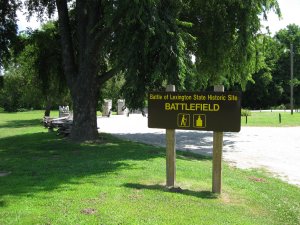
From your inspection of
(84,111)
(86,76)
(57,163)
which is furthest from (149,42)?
(84,111)

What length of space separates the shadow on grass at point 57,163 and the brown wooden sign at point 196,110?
2.06m

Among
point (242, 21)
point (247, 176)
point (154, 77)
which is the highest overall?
point (242, 21)

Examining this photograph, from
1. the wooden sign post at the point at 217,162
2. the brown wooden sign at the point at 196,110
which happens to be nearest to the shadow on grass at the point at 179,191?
the wooden sign post at the point at 217,162

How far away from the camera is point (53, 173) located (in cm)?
962

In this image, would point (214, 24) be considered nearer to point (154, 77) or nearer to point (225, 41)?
point (225, 41)

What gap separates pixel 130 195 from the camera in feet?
24.5

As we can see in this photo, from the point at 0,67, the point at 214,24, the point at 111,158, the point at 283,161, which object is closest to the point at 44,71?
the point at 0,67

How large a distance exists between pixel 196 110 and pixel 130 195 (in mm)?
2004

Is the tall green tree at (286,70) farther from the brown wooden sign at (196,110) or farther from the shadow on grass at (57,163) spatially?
the brown wooden sign at (196,110)

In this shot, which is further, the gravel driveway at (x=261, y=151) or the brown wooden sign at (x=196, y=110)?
the gravel driveway at (x=261, y=151)

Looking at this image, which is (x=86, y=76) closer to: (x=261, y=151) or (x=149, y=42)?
(x=149, y=42)

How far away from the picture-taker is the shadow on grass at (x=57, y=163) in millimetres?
8375

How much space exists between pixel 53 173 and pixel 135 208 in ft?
11.6

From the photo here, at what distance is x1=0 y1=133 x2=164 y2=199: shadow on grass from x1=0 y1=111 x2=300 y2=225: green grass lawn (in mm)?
20
